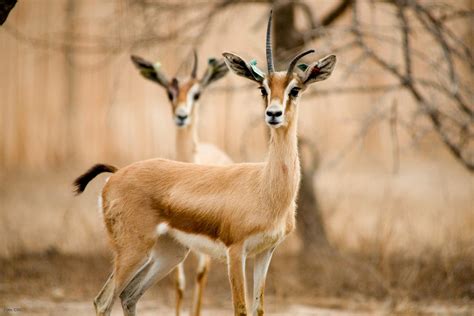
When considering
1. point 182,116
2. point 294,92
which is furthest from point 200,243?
point 182,116

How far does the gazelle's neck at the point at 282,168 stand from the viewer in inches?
239

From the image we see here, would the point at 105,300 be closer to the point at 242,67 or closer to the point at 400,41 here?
the point at 242,67

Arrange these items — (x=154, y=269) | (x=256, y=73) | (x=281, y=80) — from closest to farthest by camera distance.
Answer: (x=281, y=80) → (x=256, y=73) → (x=154, y=269)

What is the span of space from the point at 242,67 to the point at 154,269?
1.71 meters

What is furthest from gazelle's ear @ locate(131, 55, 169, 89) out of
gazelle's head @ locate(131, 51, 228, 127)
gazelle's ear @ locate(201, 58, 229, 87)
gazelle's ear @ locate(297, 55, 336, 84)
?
gazelle's ear @ locate(297, 55, 336, 84)

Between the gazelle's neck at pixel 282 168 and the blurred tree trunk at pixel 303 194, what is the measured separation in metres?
4.35

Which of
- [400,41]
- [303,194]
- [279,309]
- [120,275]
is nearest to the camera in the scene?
[120,275]

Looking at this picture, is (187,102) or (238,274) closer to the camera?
(238,274)

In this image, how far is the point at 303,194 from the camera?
1080 centimetres

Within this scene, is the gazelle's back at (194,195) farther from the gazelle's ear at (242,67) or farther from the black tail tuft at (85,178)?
the gazelle's ear at (242,67)

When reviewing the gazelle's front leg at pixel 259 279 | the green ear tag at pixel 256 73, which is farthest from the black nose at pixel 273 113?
the gazelle's front leg at pixel 259 279

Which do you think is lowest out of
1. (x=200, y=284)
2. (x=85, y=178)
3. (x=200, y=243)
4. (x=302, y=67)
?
(x=200, y=284)

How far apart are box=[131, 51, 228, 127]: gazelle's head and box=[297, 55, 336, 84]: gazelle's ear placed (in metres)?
2.74

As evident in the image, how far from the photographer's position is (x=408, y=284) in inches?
366
